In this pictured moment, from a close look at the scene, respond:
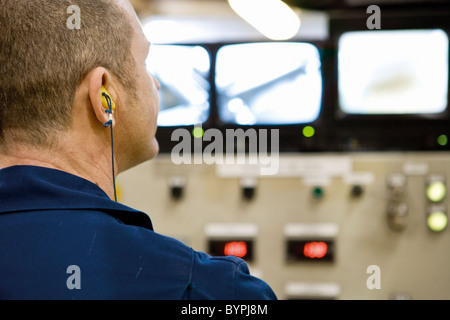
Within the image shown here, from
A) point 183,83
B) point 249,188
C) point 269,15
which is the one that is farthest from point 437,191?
point 269,15

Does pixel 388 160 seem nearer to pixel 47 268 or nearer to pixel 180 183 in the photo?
pixel 180 183

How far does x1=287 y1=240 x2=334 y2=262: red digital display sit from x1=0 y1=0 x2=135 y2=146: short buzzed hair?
1.15m

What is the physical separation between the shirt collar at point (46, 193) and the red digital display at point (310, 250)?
43.6 inches

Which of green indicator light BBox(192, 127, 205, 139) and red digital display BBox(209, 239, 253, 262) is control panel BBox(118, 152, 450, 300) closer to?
red digital display BBox(209, 239, 253, 262)

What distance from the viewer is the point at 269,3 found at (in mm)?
2234

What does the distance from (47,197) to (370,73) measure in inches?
53.2

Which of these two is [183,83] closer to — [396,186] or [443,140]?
[396,186]

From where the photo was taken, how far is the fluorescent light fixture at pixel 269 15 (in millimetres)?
2230

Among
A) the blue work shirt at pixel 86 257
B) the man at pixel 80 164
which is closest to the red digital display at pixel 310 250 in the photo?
the man at pixel 80 164

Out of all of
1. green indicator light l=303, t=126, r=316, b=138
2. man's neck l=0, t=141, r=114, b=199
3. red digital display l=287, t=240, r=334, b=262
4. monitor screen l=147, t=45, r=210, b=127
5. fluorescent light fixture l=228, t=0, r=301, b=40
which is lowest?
red digital display l=287, t=240, r=334, b=262

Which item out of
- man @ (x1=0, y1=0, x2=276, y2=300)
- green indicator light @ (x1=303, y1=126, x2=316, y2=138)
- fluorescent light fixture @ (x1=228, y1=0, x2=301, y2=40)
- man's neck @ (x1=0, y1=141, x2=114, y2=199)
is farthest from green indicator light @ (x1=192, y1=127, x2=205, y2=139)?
man's neck @ (x1=0, y1=141, x2=114, y2=199)

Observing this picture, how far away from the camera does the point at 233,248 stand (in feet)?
5.87

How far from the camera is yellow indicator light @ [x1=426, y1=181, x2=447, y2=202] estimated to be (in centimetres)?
170

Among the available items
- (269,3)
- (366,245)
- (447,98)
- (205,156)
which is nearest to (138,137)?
(205,156)
